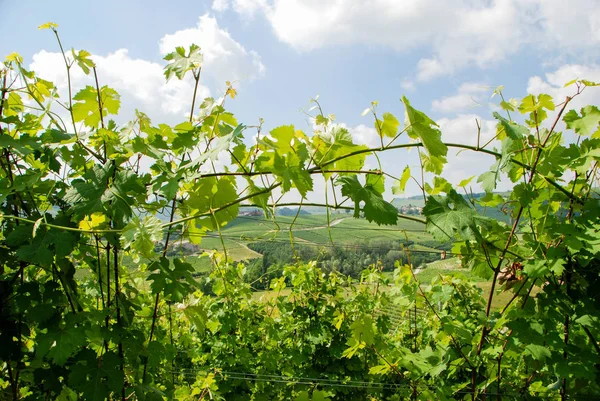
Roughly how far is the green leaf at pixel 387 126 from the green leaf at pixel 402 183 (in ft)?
0.81

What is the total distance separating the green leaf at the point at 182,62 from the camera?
143 centimetres

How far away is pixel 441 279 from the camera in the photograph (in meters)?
2.51

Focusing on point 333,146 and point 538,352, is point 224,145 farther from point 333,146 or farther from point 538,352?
point 538,352

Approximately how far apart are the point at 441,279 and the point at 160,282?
1.73m

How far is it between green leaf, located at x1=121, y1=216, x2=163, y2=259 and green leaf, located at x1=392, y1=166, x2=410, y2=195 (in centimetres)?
85

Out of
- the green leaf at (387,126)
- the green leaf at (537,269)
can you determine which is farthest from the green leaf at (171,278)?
the green leaf at (537,269)

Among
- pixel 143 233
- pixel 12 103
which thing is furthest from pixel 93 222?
pixel 12 103

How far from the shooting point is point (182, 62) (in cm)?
145

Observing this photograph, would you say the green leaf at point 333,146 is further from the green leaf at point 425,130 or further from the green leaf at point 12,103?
the green leaf at point 12,103

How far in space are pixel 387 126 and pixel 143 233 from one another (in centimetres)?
81

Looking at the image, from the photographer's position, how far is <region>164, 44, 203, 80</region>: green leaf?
1428mm

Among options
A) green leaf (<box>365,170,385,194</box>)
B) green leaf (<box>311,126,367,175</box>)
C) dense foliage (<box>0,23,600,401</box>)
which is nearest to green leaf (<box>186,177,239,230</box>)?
dense foliage (<box>0,23,600,401</box>)

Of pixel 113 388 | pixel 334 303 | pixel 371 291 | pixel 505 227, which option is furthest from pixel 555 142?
pixel 371 291

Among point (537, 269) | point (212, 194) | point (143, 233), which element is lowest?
point (537, 269)
